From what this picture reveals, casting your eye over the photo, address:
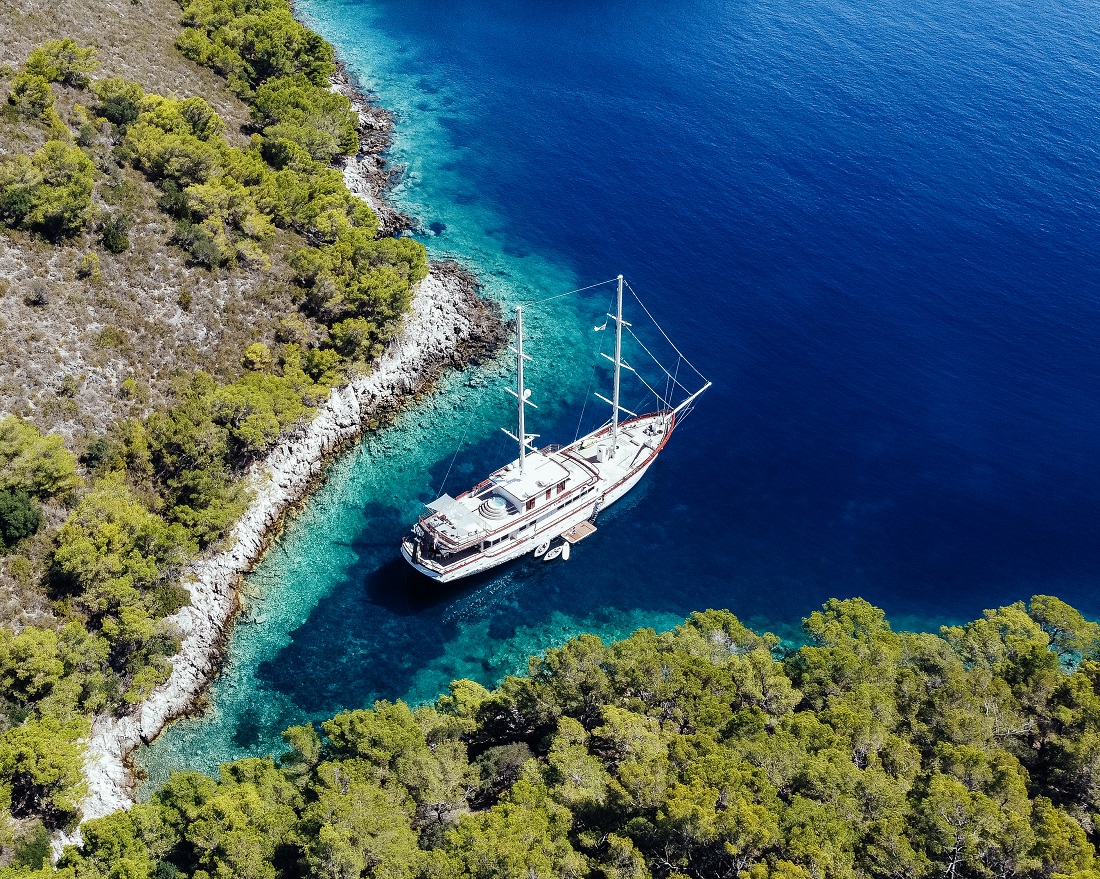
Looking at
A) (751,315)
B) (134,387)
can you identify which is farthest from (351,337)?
(751,315)

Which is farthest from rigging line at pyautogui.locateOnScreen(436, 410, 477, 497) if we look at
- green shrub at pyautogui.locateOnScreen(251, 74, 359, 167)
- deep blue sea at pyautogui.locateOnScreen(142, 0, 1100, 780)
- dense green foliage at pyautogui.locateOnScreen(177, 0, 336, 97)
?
dense green foliage at pyautogui.locateOnScreen(177, 0, 336, 97)

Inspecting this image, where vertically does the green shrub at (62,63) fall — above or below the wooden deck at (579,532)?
above

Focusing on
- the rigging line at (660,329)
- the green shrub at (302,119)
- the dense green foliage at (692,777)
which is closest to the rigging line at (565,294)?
the rigging line at (660,329)

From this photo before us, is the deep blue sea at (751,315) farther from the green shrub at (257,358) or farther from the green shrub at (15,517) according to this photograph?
the green shrub at (15,517)

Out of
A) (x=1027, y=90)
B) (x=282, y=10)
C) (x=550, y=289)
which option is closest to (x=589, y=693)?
(x=550, y=289)

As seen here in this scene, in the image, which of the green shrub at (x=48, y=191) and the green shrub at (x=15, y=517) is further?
the green shrub at (x=48, y=191)
